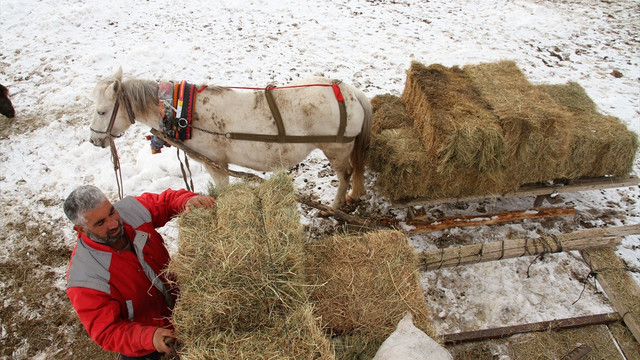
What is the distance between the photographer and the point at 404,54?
8086 mm

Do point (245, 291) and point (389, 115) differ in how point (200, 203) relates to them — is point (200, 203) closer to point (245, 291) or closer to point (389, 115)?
point (245, 291)

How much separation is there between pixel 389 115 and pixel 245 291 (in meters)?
3.67

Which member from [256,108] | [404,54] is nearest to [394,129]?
[256,108]

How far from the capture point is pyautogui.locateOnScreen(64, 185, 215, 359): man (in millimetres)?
2195

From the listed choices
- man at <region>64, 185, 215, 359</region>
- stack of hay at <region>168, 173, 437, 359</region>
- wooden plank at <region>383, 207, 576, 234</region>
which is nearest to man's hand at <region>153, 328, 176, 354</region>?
man at <region>64, 185, 215, 359</region>

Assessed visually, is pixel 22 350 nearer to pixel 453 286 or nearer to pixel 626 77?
pixel 453 286

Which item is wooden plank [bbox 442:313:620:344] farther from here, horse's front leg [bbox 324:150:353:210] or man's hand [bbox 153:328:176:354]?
→ man's hand [bbox 153:328:176:354]

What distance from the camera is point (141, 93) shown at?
12.1ft

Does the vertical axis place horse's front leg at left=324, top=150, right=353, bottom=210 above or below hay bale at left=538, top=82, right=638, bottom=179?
below

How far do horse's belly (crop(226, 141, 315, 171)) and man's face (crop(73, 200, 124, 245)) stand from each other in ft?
6.01

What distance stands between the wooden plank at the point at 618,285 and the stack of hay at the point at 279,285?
222 cm

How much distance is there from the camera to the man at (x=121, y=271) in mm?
2195

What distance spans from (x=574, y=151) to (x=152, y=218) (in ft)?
15.8

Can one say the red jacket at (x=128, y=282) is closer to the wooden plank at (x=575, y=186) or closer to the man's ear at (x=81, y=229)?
the man's ear at (x=81, y=229)
